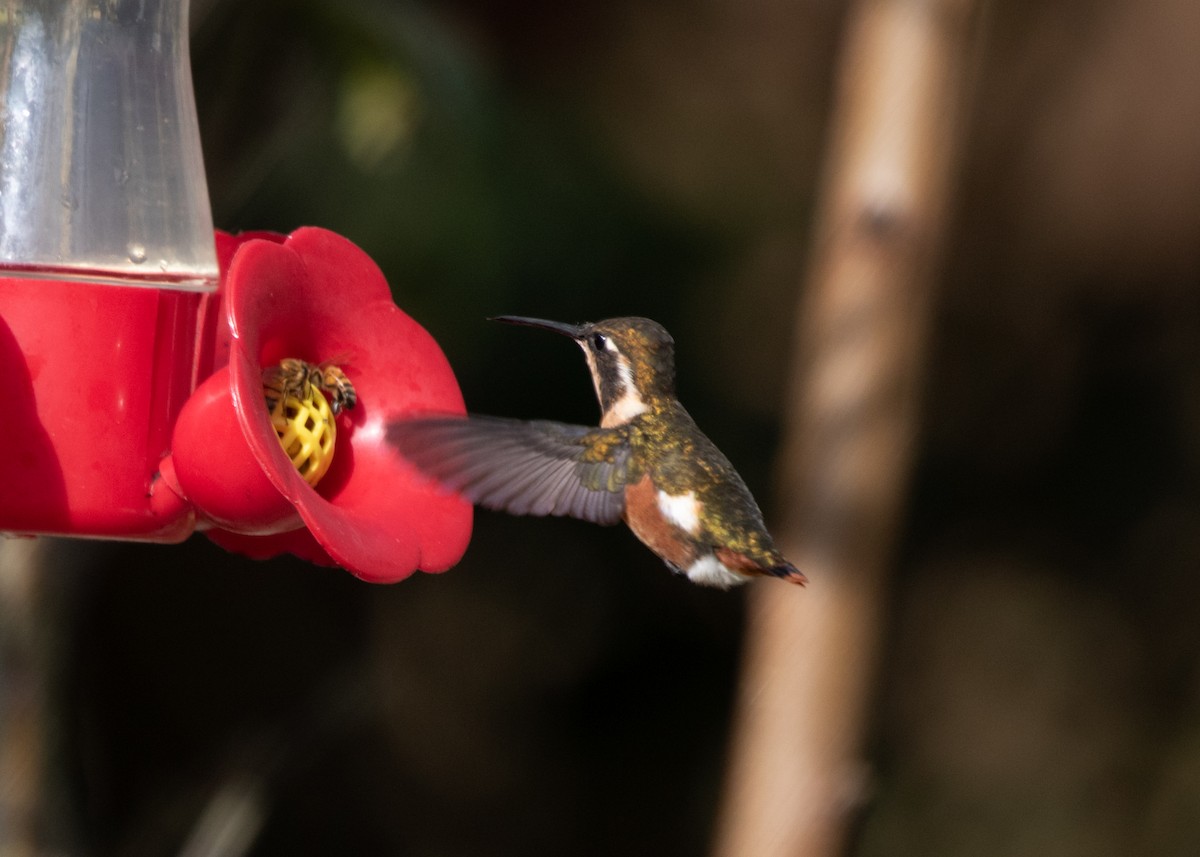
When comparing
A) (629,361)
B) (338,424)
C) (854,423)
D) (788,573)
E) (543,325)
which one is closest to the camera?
(338,424)

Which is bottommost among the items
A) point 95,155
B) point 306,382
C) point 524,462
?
point 524,462

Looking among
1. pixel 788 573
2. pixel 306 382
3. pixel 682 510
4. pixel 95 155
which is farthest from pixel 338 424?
pixel 788 573

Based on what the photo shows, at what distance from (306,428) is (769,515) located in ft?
14.9

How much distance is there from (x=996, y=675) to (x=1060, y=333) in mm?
1666

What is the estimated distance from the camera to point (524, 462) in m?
2.38

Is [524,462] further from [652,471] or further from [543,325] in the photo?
[652,471]

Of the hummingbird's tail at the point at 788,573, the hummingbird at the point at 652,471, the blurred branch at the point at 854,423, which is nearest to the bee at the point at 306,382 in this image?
the hummingbird at the point at 652,471

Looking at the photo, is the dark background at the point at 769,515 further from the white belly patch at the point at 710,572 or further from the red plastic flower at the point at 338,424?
the red plastic flower at the point at 338,424

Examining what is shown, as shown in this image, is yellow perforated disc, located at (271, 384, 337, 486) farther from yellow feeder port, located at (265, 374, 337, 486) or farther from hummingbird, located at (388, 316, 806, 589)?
hummingbird, located at (388, 316, 806, 589)

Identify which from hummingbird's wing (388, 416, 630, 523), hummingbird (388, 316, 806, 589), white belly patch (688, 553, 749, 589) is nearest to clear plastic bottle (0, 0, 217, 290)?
hummingbird's wing (388, 416, 630, 523)

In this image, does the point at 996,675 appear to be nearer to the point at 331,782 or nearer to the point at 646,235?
the point at 646,235

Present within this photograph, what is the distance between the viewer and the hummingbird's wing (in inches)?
80.6

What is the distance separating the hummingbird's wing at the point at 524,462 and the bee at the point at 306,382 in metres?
0.25

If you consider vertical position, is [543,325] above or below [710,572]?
above
